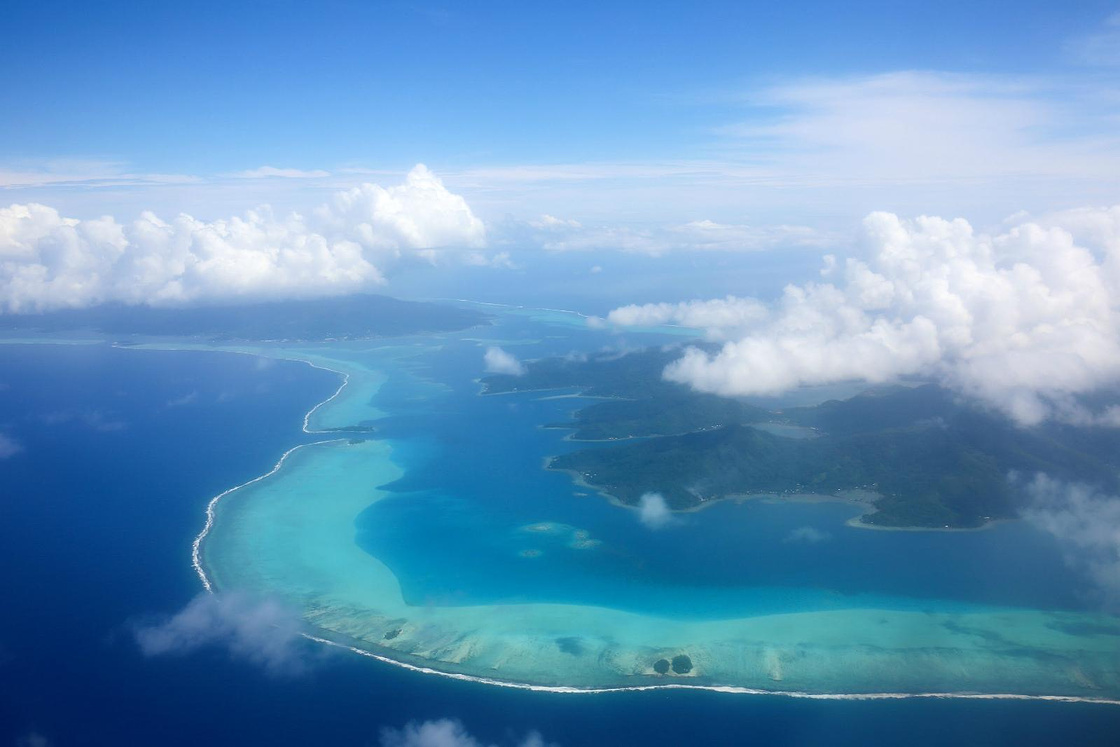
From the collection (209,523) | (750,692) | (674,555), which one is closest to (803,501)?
(674,555)

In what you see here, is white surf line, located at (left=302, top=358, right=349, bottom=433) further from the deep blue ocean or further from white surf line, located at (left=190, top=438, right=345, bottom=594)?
the deep blue ocean

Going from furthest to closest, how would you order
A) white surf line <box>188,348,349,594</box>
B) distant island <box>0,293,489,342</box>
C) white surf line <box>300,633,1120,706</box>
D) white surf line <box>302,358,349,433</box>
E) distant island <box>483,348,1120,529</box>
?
distant island <box>0,293,489,342</box>, white surf line <box>302,358,349,433</box>, distant island <box>483,348,1120,529</box>, white surf line <box>188,348,349,594</box>, white surf line <box>300,633,1120,706</box>

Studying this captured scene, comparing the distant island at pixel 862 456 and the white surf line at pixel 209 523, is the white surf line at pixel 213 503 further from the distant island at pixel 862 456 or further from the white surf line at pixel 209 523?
the distant island at pixel 862 456

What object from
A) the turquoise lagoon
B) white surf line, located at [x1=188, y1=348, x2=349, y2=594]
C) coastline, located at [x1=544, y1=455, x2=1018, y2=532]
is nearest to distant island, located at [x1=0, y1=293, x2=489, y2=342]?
white surf line, located at [x1=188, y1=348, x2=349, y2=594]

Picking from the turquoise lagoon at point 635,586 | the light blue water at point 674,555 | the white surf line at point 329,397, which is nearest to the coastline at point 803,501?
the light blue water at point 674,555

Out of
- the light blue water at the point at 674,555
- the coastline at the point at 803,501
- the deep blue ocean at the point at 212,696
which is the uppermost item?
the coastline at the point at 803,501

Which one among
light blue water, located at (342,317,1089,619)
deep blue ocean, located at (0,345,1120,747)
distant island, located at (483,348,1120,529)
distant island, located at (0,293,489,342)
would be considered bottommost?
deep blue ocean, located at (0,345,1120,747)

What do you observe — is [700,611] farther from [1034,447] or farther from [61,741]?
[1034,447]

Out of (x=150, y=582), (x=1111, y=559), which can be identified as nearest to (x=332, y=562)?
(x=150, y=582)
